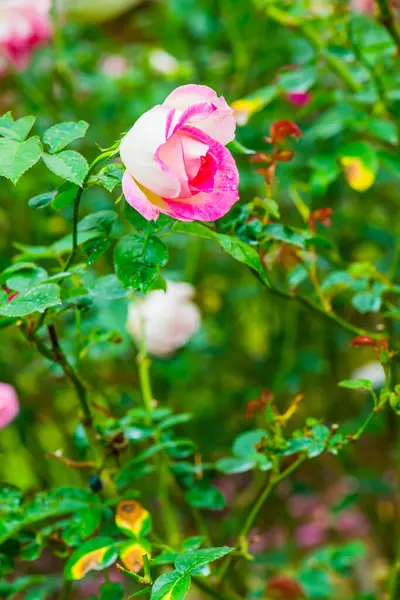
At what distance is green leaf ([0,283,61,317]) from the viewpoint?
0.52 metres

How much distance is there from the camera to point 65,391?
4.82 ft

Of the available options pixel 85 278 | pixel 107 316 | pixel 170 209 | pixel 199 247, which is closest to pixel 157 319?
pixel 107 316

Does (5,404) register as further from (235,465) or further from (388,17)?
(388,17)

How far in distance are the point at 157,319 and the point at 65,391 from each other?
1.23 ft

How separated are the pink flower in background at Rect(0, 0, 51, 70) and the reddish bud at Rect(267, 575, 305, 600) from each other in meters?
1.01

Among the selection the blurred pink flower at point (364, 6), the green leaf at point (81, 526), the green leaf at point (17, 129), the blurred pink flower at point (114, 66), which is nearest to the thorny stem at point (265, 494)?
the green leaf at point (81, 526)

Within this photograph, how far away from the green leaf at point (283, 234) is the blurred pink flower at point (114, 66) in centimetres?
104

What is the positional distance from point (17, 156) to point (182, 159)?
0.11 metres

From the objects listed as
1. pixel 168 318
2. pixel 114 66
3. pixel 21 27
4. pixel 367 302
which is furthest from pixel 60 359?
pixel 114 66

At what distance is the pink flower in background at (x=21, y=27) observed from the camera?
1.39 metres

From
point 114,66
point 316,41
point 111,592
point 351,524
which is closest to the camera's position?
point 111,592

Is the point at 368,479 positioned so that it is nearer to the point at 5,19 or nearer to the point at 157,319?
the point at 157,319

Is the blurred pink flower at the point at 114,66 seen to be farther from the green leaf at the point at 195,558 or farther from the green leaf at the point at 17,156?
the green leaf at the point at 195,558

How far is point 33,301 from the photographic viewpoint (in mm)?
547
